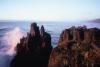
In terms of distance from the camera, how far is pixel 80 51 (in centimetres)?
1217

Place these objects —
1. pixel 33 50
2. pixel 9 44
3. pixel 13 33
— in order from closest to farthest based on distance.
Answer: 1. pixel 33 50
2. pixel 9 44
3. pixel 13 33

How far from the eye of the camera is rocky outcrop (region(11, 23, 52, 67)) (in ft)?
62.1

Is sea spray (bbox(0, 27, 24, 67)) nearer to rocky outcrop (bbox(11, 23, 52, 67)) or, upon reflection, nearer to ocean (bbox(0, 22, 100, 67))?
ocean (bbox(0, 22, 100, 67))

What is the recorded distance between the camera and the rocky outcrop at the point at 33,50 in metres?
18.9

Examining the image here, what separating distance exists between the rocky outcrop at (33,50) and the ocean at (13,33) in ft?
1.98

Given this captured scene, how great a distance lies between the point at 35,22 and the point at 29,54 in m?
2.78

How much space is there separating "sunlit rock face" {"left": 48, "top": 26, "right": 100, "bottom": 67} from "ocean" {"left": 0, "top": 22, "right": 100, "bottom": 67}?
542cm

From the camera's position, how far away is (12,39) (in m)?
21.6

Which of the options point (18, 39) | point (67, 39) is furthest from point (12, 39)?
point (67, 39)

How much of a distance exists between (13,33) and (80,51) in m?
10.3

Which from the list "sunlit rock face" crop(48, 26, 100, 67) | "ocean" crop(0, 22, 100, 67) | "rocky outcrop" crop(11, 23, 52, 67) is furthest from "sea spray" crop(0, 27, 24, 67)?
"sunlit rock face" crop(48, 26, 100, 67)

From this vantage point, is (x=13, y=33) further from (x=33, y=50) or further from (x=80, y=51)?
(x=80, y=51)

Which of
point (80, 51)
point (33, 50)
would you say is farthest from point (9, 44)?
point (80, 51)

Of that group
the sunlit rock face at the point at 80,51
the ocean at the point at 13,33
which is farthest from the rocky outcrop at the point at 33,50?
the sunlit rock face at the point at 80,51
